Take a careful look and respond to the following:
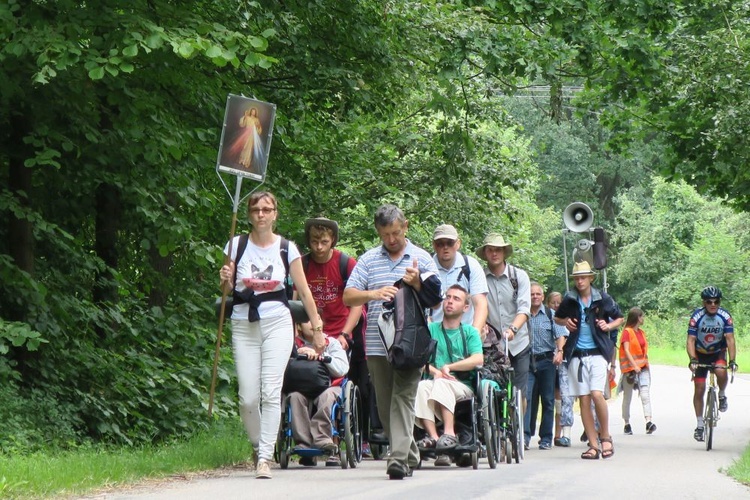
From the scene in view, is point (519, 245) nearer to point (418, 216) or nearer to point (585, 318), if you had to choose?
point (418, 216)

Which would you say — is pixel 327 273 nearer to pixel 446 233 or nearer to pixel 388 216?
pixel 446 233

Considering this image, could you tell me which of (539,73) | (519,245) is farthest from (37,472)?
(519,245)

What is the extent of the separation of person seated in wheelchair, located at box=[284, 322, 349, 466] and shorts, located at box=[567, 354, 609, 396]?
355 cm

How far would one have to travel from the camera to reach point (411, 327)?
9.71 meters

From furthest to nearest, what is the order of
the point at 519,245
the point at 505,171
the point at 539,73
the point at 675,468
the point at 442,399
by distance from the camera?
1. the point at 519,245
2. the point at 505,171
3. the point at 539,73
4. the point at 675,468
5. the point at 442,399

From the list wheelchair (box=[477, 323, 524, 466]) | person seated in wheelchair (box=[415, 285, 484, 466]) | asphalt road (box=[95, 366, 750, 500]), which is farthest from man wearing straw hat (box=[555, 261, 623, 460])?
person seated in wheelchair (box=[415, 285, 484, 466])

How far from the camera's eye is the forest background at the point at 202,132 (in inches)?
464

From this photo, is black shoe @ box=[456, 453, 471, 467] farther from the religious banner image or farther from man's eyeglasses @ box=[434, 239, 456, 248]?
the religious banner image

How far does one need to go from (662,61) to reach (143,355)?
7.83 meters

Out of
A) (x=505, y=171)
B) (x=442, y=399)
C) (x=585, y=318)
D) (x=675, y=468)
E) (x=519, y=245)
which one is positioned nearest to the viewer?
(x=442, y=399)

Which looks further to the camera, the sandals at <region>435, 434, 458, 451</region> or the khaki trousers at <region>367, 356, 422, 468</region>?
the sandals at <region>435, 434, 458, 451</region>

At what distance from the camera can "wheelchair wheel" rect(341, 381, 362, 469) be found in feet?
36.8

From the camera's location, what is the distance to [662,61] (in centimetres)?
1780

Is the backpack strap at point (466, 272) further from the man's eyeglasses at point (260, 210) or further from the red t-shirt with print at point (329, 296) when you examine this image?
the man's eyeglasses at point (260, 210)
